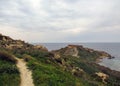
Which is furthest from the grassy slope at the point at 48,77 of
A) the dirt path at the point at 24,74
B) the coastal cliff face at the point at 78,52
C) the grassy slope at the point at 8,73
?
the coastal cliff face at the point at 78,52

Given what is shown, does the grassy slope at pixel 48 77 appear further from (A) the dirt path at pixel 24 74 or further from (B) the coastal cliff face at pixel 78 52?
(B) the coastal cliff face at pixel 78 52

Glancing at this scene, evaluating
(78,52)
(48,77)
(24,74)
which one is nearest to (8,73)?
(24,74)

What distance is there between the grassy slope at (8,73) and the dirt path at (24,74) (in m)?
0.71

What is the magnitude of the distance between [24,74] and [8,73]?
7.76 feet

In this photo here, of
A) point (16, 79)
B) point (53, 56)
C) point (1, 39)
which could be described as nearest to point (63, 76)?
point (16, 79)

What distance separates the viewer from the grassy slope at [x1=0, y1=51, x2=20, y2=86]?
128 ft

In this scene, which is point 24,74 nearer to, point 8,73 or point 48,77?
point 8,73

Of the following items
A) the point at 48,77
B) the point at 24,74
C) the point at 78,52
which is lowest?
the point at 78,52

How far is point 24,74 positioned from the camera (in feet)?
138

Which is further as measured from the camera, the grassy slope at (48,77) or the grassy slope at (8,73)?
the grassy slope at (48,77)

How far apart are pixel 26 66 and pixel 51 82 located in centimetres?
846

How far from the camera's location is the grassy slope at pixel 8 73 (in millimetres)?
39000

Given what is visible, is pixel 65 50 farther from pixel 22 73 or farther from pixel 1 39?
pixel 22 73

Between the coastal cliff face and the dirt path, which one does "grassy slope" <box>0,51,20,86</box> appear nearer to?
the dirt path
